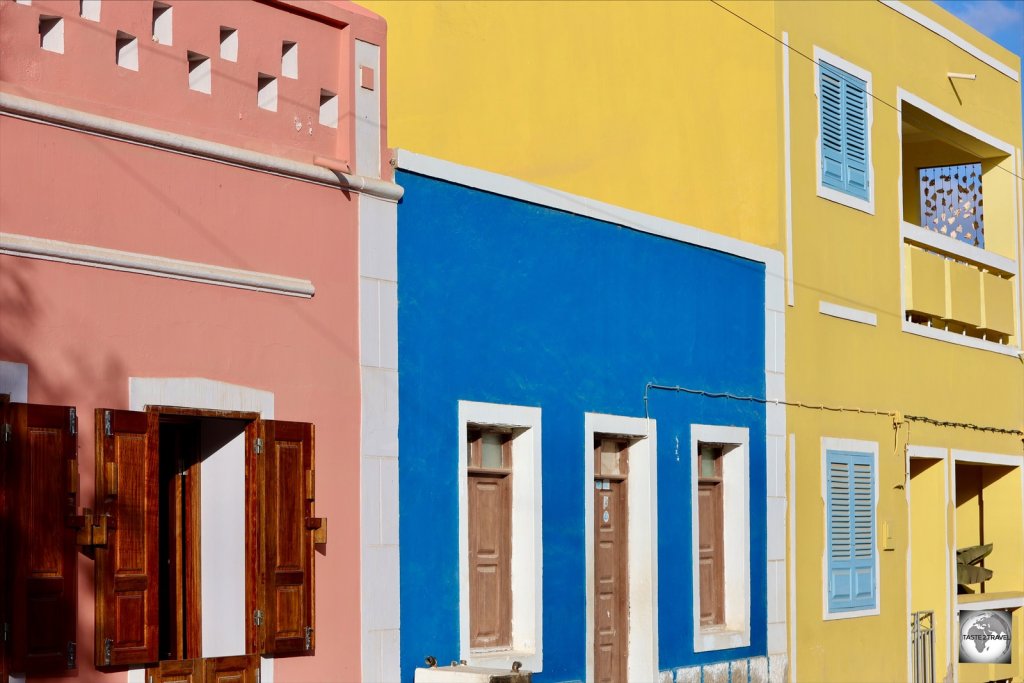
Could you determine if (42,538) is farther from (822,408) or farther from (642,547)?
(822,408)

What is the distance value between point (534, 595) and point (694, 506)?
2.45 meters

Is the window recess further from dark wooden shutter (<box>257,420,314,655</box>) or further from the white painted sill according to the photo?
the white painted sill

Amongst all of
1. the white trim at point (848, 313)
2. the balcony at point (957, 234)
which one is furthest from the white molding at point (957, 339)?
the white trim at point (848, 313)

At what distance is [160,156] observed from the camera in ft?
28.7

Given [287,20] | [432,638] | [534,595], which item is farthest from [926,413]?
[287,20]

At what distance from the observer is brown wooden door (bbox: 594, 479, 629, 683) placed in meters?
12.5

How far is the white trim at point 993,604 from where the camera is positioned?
59.3 feet

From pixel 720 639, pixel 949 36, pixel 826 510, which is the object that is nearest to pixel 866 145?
pixel 949 36

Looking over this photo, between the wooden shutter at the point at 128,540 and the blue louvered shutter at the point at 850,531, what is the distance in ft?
28.6

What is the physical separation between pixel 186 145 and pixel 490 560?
4.10 m

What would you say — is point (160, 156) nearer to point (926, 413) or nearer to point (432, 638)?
point (432, 638)

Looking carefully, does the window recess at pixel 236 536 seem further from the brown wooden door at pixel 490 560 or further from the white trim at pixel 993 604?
the white trim at pixel 993 604

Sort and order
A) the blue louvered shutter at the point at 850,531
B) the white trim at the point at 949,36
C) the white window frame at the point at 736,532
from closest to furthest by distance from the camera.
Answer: the white window frame at the point at 736,532
the blue louvered shutter at the point at 850,531
the white trim at the point at 949,36

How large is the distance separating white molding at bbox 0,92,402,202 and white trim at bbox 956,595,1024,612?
10.6m
